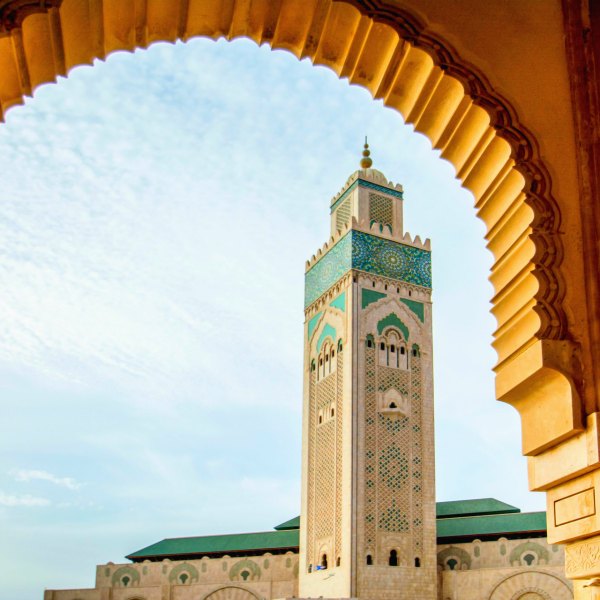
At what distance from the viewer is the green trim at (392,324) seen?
591 inches

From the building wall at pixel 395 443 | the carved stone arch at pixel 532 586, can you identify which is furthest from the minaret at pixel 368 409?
the carved stone arch at pixel 532 586

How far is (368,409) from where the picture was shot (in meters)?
14.3

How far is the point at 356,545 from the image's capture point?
13.4 m

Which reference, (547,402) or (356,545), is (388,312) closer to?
(356,545)

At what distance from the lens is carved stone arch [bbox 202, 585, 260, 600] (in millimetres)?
14656

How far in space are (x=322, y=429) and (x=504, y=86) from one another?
1357cm

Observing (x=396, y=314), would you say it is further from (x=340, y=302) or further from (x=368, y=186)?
(x=368, y=186)

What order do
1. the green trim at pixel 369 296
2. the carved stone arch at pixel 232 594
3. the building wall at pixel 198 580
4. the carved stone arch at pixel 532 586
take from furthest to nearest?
the green trim at pixel 369 296
the building wall at pixel 198 580
the carved stone arch at pixel 232 594
the carved stone arch at pixel 532 586

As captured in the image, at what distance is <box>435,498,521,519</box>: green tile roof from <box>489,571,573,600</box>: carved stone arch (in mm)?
2904

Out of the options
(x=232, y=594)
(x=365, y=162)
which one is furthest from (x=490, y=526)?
(x=365, y=162)

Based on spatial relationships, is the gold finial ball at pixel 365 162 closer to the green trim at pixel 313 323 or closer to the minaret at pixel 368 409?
the minaret at pixel 368 409

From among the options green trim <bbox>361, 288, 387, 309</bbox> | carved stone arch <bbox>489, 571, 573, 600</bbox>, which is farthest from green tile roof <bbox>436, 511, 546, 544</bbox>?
green trim <bbox>361, 288, 387, 309</bbox>

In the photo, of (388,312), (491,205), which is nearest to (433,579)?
(388,312)

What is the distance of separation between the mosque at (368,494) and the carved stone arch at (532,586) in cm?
2
